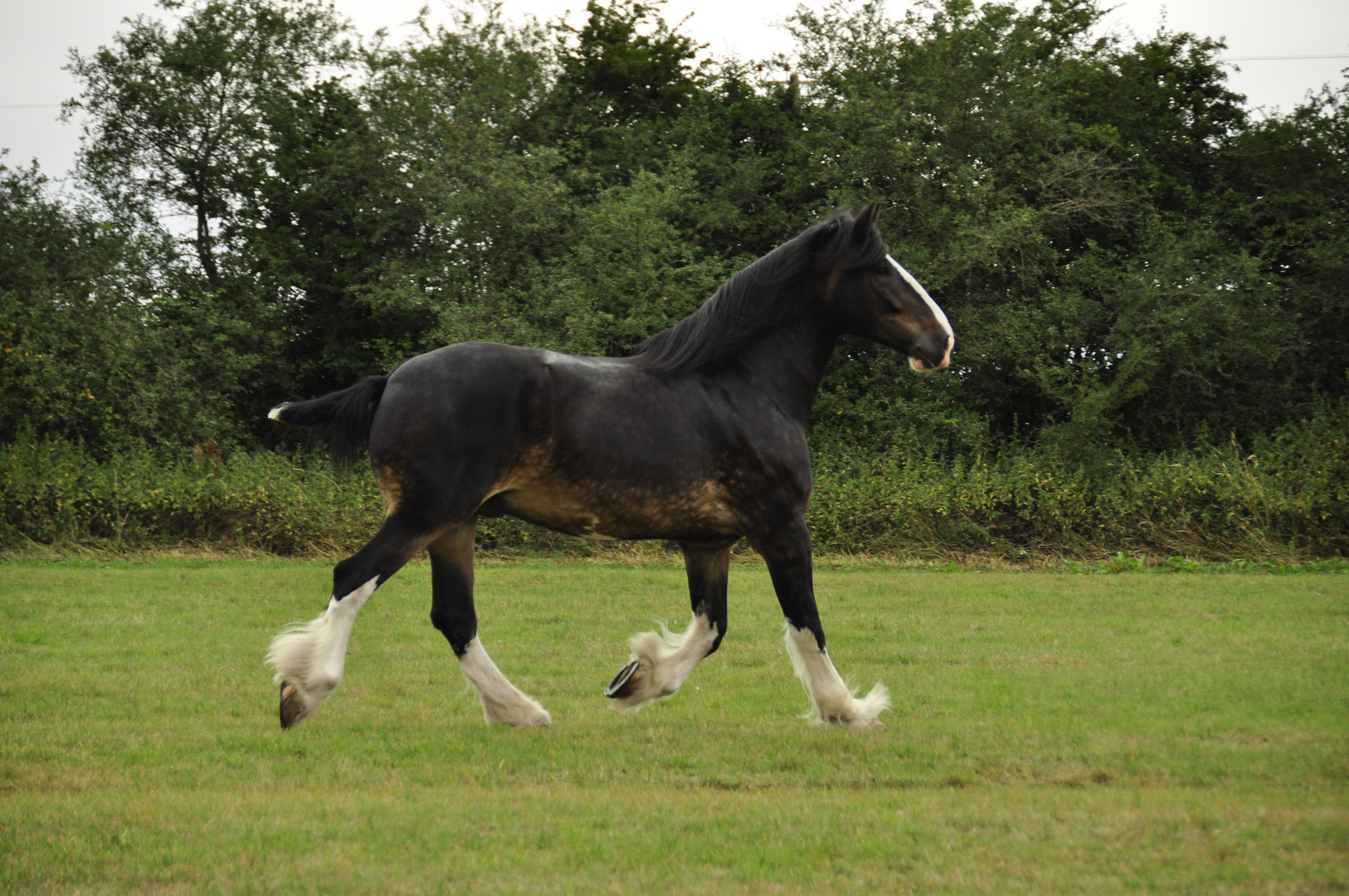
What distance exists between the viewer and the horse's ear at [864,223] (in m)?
5.86

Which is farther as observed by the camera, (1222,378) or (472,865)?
(1222,378)

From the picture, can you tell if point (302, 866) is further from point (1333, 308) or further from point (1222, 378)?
point (1333, 308)

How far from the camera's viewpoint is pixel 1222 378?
19.7 m

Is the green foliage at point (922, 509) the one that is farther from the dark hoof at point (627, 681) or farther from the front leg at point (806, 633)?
the front leg at point (806, 633)

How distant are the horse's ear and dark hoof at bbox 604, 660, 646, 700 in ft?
8.26

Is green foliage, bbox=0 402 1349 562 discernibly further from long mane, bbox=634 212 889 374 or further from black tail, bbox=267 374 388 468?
long mane, bbox=634 212 889 374

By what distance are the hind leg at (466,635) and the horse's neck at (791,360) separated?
167 centimetres

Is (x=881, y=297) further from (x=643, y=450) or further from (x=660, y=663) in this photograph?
(x=660, y=663)

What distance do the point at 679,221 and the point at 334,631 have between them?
59.0 feet

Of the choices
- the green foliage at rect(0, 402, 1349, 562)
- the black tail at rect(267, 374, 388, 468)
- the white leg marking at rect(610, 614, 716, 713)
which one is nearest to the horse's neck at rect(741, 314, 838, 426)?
Result: the white leg marking at rect(610, 614, 716, 713)

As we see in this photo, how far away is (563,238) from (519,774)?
58.1 ft

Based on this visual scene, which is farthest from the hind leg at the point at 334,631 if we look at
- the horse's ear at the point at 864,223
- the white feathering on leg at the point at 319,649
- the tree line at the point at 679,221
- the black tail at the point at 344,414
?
the tree line at the point at 679,221

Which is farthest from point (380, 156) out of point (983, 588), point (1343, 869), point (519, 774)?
point (1343, 869)

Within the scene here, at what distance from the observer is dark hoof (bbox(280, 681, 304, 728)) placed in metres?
5.24
